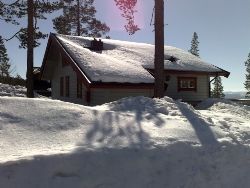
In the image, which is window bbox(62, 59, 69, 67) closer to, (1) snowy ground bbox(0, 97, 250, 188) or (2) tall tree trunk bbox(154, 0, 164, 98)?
(2) tall tree trunk bbox(154, 0, 164, 98)

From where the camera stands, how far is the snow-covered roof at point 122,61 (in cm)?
1825

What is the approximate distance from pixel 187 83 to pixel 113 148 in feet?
63.9

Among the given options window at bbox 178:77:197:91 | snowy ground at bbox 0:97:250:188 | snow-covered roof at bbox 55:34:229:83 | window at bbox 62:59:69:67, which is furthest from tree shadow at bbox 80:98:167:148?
window at bbox 178:77:197:91

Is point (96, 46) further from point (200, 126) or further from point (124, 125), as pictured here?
point (124, 125)

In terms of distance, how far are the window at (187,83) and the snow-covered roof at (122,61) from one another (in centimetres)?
88

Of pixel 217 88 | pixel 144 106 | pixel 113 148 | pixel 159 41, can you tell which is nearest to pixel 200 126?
pixel 144 106

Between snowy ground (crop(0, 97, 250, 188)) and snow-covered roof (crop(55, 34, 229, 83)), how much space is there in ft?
31.4

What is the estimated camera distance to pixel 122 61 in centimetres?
2117

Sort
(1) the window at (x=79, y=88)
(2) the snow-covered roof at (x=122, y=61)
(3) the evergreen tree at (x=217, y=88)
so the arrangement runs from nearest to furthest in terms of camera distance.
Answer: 1. (2) the snow-covered roof at (x=122, y=61)
2. (1) the window at (x=79, y=88)
3. (3) the evergreen tree at (x=217, y=88)

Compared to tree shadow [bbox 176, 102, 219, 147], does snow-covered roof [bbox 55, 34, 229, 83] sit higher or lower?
higher

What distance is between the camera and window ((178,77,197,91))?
80.3 ft

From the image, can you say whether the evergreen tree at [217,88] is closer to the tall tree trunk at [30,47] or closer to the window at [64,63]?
the window at [64,63]

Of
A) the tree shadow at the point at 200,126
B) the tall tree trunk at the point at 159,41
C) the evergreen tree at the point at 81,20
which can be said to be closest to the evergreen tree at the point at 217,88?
the evergreen tree at the point at 81,20

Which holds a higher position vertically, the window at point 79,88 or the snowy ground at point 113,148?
the window at point 79,88
